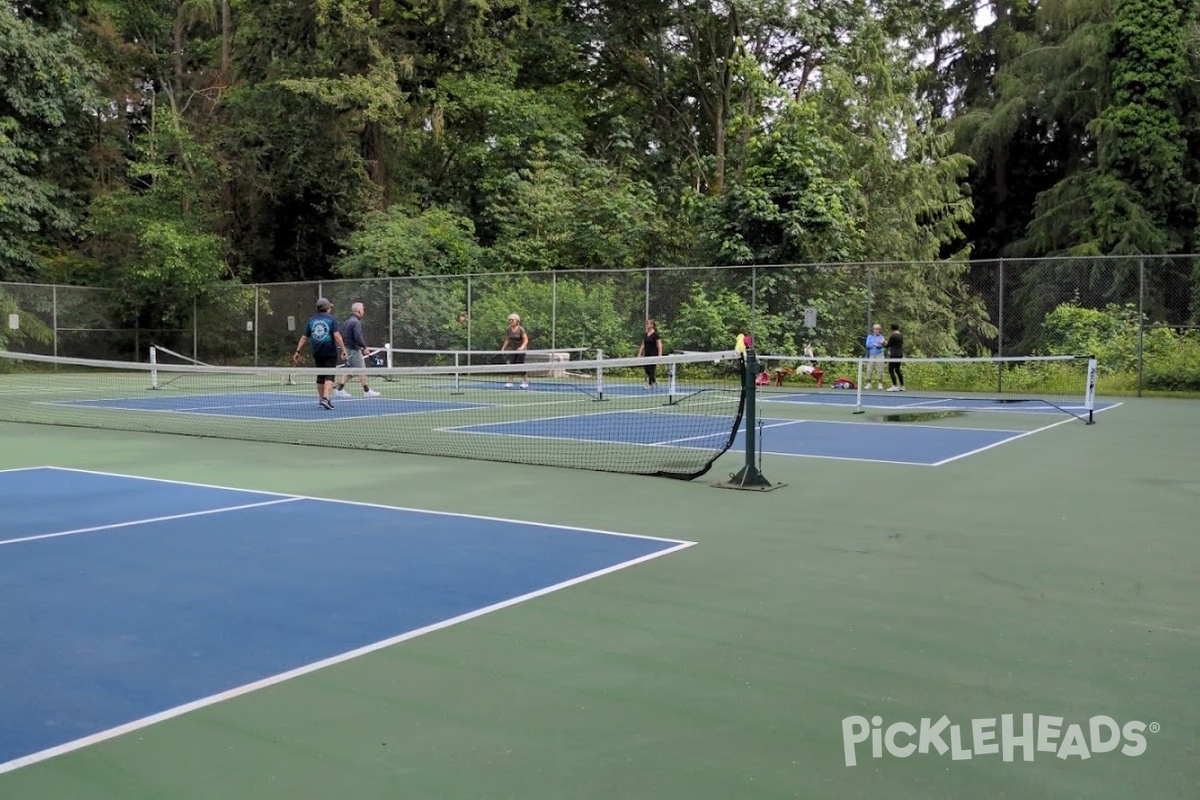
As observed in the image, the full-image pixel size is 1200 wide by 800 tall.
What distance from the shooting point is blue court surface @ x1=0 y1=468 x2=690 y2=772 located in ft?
13.9

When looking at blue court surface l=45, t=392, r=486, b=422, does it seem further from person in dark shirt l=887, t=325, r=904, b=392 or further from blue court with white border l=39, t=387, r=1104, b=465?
person in dark shirt l=887, t=325, r=904, b=392

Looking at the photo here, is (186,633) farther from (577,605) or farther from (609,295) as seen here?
(609,295)

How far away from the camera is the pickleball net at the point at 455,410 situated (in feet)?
38.6

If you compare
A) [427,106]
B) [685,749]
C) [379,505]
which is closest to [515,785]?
[685,749]

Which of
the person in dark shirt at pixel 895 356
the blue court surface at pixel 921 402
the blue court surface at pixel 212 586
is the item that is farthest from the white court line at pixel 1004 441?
the person in dark shirt at pixel 895 356

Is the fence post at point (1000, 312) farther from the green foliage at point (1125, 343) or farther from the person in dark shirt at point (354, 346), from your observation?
the person in dark shirt at point (354, 346)

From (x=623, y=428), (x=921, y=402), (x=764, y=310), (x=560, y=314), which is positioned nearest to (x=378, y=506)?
(x=623, y=428)

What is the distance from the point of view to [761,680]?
14.3ft

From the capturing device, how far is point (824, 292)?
2459 cm

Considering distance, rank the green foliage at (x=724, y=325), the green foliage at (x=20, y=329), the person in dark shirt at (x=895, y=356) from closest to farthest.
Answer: the person in dark shirt at (x=895, y=356)
the green foliage at (x=724, y=325)
the green foliage at (x=20, y=329)

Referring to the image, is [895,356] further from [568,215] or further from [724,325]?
[568,215]

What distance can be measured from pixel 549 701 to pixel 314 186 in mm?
33826

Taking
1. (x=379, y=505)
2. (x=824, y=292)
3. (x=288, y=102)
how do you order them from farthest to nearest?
1. (x=288, y=102)
2. (x=824, y=292)
3. (x=379, y=505)

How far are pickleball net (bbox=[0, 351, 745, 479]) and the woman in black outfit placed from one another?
12.0ft
